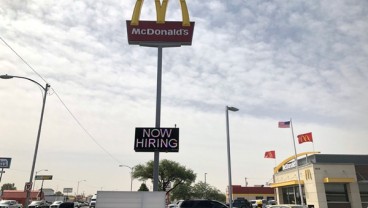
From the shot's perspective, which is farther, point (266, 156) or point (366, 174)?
point (266, 156)

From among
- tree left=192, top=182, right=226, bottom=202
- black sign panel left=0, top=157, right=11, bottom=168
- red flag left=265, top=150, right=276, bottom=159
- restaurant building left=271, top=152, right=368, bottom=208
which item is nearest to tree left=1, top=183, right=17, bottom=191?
tree left=192, top=182, right=226, bottom=202

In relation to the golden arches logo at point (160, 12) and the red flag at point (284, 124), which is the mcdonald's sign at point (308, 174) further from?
the golden arches logo at point (160, 12)

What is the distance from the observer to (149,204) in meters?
16.8

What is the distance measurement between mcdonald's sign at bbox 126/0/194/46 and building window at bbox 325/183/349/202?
93.3 feet

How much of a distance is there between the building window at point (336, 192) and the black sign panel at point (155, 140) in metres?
28.2

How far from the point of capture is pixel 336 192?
39938 mm

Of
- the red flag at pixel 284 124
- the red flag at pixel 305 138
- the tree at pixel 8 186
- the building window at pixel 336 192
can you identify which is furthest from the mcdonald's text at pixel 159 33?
the tree at pixel 8 186

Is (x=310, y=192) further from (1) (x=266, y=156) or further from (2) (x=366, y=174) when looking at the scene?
(1) (x=266, y=156)

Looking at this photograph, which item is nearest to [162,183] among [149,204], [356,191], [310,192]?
[310,192]

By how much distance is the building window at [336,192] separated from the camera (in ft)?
130

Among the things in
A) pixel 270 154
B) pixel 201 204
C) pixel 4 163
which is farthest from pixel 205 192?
pixel 201 204

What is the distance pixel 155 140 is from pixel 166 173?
161 feet

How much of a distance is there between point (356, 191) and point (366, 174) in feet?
9.06

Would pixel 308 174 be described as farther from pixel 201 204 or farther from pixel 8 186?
pixel 8 186
